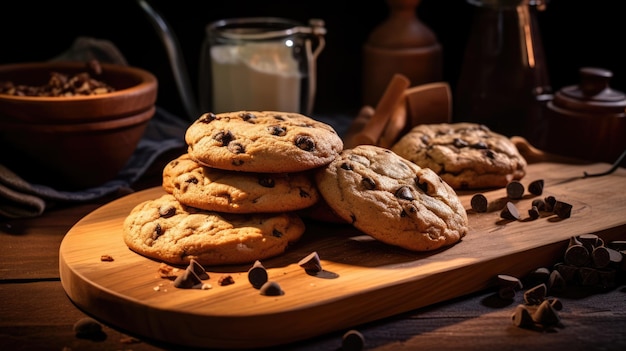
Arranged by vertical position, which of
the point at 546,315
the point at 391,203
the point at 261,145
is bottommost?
the point at 546,315

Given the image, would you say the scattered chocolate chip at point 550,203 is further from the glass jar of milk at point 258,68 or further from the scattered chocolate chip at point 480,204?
the glass jar of milk at point 258,68

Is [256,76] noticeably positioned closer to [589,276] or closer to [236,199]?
[236,199]

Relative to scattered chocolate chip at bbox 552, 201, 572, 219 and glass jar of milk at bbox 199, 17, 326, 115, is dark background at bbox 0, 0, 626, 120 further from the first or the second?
scattered chocolate chip at bbox 552, 201, 572, 219

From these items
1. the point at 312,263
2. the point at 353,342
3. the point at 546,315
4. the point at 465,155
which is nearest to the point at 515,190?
the point at 465,155

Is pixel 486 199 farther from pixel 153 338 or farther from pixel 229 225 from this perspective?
pixel 153 338

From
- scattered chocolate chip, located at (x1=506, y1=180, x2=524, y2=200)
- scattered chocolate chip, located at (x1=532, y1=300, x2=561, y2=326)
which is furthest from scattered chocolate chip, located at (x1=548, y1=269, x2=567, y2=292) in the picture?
scattered chocolate chip, located at (x1=506, y1=180, x2=524, y2=200)
